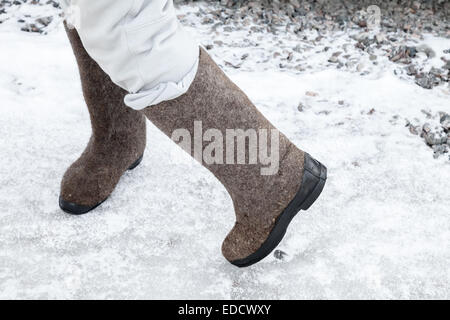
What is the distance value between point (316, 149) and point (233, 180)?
1.75ft

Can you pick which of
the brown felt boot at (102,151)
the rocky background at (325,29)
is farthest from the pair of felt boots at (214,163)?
the rocky background at (325,29)

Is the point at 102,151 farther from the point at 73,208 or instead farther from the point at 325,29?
the point at 325,29

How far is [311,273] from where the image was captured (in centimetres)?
109

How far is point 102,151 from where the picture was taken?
1.22 metres

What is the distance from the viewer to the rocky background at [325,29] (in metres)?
1.84

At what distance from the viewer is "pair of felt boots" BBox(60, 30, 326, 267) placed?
88 centimetres

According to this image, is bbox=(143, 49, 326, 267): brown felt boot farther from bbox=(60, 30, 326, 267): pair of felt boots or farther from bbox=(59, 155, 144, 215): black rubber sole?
bbox=(59, 155, 144, 215): black rubber sole

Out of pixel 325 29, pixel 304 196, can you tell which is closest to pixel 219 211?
pixel 304 196

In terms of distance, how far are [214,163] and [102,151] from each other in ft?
1.28
